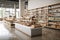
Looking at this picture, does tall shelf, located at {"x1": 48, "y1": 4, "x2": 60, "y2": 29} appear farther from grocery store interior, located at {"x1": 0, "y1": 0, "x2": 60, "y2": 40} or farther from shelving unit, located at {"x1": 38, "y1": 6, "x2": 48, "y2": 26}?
shelving unit, located at {"x1": 38, "y1": 6, "x2": 48, "y2": 26}

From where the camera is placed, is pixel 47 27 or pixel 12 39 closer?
pixel 12 39

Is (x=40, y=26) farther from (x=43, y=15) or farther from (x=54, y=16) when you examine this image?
(x=43, y=15)

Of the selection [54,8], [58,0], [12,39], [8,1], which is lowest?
[12,39]

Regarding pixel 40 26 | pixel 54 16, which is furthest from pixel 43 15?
pixel 40 26

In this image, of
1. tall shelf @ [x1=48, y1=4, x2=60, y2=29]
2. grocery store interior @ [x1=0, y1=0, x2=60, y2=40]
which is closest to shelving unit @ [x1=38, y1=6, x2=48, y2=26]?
Result: grocery store interior @ [x1=0, y1=0, x2=60, y2=40]

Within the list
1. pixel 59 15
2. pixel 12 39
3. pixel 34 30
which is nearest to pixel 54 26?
pixel 59 15

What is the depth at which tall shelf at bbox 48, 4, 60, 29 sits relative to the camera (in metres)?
8.83

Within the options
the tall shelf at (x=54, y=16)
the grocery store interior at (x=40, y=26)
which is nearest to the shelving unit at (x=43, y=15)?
the grocery store interior at (x=40, y=26)

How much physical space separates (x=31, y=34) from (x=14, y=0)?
16861mm

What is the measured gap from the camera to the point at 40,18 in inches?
458

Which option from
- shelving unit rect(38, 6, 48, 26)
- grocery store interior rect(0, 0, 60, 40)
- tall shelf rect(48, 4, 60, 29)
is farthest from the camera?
shelving unit rect(38, 6, 48, 26)

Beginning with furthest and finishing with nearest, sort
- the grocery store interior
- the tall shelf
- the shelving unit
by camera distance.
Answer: the shelving unit → the tall shelf → the grocery store interior

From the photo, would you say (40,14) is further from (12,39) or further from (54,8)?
(12,39)

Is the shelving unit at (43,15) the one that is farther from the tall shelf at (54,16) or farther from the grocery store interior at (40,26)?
the tall shelf at (54,16)
